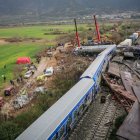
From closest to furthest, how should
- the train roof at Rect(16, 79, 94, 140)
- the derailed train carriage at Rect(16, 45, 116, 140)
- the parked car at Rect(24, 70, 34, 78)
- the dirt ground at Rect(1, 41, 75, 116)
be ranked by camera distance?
the train roof at Rect(16, 79, 94, 140) → the derailed train carriage at Rect(16, 45, 116, 140) → the dirt ground at Rect(1, 41, 75, 116) → the parked car at Rect(24, 70, 34, 78)

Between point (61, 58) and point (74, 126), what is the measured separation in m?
34.4

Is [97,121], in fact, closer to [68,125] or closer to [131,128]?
[68,125]

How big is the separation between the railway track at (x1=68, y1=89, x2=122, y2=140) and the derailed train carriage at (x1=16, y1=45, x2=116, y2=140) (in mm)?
586

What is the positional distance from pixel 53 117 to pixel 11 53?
52.5 meters

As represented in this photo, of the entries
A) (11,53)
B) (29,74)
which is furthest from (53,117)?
(11,53)

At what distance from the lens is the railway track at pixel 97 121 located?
2016 centimetres

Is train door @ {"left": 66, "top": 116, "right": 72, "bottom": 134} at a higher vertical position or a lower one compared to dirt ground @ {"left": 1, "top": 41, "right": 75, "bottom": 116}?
higher

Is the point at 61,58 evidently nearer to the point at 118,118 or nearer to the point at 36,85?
the point at 36,85

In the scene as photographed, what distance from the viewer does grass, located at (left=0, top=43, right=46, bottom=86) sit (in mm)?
49638

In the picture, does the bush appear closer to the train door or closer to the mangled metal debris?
the train door

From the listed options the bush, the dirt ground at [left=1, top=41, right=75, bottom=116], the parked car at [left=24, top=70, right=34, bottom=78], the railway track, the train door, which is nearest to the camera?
the train door

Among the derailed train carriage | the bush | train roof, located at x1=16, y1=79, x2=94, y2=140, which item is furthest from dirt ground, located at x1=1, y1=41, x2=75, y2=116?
train roof, located at x1=16, y1=79, x2=94, y2=140

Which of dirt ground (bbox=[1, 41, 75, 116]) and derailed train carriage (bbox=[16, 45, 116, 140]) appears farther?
dirt ground (bbox=[1, 41, 75, 116])

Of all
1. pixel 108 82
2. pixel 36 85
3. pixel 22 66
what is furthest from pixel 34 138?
pixel 22 66
